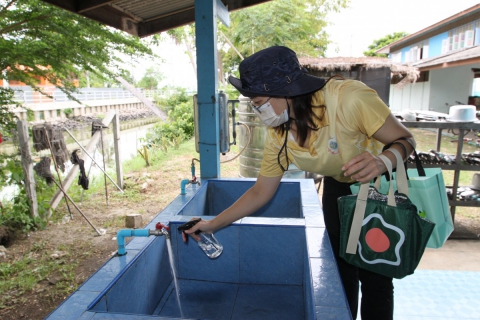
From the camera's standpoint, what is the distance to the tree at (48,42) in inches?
172

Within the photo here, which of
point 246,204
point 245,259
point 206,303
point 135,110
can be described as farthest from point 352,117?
point 135,110

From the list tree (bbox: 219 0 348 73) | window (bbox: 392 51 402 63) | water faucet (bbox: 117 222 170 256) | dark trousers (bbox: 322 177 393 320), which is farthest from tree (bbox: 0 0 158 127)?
window (bbox: 392 51 402 63)

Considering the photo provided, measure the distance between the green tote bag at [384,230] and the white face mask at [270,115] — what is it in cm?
45

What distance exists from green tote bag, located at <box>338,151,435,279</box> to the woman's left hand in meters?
0.04

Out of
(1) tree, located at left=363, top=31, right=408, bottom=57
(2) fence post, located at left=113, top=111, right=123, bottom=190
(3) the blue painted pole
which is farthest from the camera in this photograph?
(1) tree, located at left=363, top=31, right=408, bottom=57

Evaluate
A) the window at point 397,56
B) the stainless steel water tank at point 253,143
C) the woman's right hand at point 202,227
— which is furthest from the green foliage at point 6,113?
the window at point 397,56

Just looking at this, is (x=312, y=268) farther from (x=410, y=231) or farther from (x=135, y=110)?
(x=135, y=110)

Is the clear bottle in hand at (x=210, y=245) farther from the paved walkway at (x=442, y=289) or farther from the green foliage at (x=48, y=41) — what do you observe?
the green foliage at (x=48, y=41)

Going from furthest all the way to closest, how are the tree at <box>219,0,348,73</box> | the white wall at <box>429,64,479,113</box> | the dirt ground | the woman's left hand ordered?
the white wall at <box>429,64,479,113</box> → the tree at <box>219,0,348,73</box> → the dirt ground → the woman's left hand

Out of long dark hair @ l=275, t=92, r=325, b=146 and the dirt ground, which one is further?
the dirt ground

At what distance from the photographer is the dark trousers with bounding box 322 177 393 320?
65.5 inches

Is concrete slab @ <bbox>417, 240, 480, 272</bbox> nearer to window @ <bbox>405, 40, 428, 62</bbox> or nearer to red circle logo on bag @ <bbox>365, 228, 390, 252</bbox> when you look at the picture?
red circle logo on bag @ <bbox>365, 228, 390, 252</bbox>

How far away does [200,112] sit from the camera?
3229 mm

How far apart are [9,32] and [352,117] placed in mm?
4795
